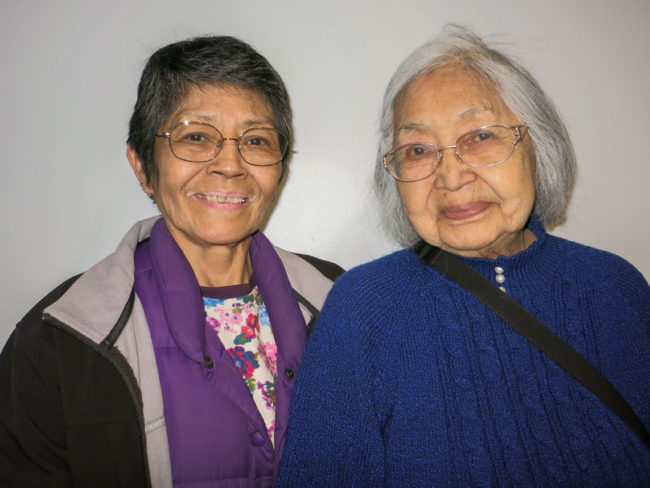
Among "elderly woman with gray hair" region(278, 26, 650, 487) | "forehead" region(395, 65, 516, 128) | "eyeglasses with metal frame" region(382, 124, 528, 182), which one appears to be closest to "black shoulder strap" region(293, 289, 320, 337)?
"elderly woman with gray hair" region(278, 26, 650, 487)

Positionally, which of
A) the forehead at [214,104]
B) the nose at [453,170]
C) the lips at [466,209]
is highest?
the forehead at [214,104]

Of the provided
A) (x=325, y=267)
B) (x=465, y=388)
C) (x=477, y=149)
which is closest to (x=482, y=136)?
(x=477, y=149)

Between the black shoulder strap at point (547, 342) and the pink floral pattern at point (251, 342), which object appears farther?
the pink floral pattern at point (251, 342)

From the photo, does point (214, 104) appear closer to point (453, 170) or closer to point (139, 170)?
point (139, 170)

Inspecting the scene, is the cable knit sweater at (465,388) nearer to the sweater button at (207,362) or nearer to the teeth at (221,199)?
the sweater button at (207,362)

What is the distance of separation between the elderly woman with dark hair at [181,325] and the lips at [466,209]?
27.8 inches

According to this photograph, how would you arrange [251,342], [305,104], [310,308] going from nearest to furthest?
[251,342], [310,308], [305,104]

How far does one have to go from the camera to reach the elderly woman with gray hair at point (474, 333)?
1.17m

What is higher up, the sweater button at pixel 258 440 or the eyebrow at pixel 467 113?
the eyebrow at pixel 467 113

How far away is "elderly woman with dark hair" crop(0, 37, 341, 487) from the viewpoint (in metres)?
1.21

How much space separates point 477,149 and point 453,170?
107 mm

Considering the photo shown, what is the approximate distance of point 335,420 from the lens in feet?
3.94

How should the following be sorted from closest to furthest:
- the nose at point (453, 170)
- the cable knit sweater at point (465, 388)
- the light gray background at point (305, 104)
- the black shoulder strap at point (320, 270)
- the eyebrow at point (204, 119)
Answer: the cable knit sweater at point (465, 388), the nose at point (453, 170), the eyebrow at point (204, 119), the black shoulder strap at point (320, 270), the light gray background at point (305, 104)

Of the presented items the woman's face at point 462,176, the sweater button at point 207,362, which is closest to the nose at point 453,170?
the woman's face at point 462,176
